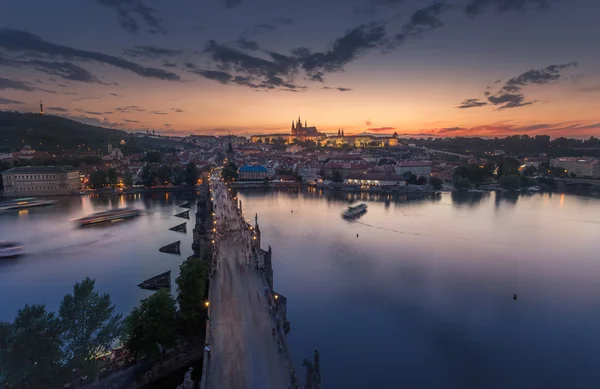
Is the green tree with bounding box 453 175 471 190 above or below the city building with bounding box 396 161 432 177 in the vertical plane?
below

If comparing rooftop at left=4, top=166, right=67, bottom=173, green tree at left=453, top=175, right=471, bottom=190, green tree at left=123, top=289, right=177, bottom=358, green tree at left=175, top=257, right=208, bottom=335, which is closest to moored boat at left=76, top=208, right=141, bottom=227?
rooftop at left=4, top=166, right=67, bottom=173

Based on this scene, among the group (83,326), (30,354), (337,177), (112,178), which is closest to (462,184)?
(337,177)

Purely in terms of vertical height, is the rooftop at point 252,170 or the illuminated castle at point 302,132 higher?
the illuminated castle at point 302,132

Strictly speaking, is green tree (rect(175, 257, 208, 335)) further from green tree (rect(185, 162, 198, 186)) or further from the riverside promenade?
green tree (rect(185, 162, 198, 186))

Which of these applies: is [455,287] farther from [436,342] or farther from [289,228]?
[289,228]

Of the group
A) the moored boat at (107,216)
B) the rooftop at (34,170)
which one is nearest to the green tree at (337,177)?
the moored boat at (107,216)

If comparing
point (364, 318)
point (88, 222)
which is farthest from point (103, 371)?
point (88, 222)

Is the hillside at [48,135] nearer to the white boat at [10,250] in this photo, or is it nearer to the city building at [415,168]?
the white boat at [10,250]
